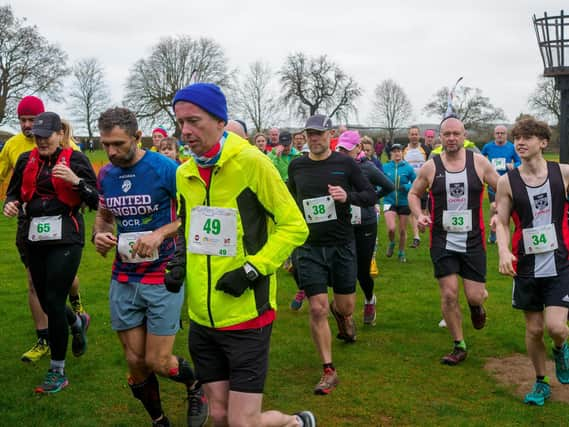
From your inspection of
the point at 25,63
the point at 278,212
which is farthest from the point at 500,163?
the point at 25,63

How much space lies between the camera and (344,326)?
6.92 m

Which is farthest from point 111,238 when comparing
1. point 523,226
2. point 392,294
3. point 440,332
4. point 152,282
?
point 392,294

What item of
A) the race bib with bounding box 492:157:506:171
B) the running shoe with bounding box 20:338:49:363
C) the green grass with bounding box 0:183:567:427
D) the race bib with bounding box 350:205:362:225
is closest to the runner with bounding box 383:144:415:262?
the race bib with bounding box 492:157:506:171

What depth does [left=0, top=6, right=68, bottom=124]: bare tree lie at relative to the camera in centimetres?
4509

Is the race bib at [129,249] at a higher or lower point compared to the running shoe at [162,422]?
higher

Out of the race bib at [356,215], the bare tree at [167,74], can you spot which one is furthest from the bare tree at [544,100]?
the race bib at [356,215]

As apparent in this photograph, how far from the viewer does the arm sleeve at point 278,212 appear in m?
3.31

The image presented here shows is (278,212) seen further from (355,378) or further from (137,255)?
(355,378)

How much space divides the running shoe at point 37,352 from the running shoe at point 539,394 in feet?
15.2

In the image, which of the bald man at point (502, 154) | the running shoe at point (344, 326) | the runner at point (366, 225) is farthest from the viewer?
the bald man at point (502, 154)

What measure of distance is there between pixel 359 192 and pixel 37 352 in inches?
142

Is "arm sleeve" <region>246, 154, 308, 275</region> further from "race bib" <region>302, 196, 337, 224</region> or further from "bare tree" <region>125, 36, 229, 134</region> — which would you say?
"bare tree" <region>125, 36, 229, 134</region>

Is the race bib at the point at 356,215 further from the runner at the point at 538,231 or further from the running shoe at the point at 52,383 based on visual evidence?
the running shoe at the point at 52,383

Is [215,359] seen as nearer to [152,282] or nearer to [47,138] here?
[152,282]
